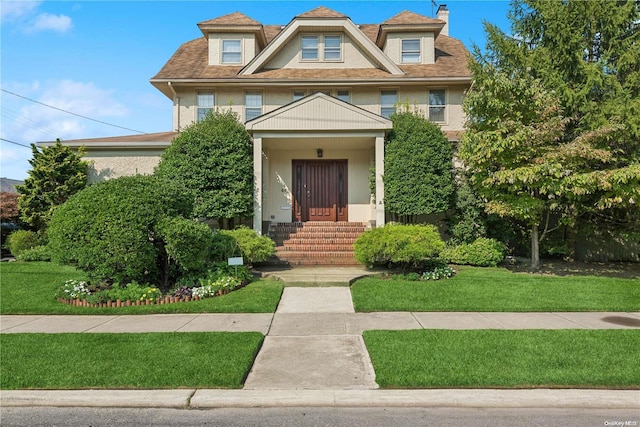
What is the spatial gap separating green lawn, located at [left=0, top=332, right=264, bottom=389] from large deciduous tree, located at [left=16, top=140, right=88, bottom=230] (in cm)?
919

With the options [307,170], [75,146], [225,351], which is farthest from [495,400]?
[75,146]

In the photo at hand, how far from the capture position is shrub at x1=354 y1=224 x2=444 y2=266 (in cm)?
932

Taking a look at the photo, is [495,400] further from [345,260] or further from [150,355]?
[345,260]

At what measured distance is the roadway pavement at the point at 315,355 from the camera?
3.71 m

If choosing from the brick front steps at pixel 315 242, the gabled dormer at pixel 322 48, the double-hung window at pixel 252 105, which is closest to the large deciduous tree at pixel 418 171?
the brick front steps at pixel 315 242

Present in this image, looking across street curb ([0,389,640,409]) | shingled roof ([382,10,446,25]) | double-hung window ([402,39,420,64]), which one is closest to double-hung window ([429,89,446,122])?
double-hung window ([402,39,420,64])

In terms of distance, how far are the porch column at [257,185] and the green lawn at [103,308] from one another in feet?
9.32

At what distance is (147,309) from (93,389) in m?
3.25

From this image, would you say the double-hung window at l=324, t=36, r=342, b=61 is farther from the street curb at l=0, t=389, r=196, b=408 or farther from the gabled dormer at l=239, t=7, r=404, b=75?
the street curb at l=0, t=389, r=196, b=408

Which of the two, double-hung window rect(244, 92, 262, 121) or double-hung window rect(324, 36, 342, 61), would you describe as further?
double-hung window rect(324, 36, 342, 61)

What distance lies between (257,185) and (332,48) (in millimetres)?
7309

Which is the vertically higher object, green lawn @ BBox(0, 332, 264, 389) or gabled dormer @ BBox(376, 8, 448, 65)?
gabled dormer @ BBox(376, 8, 448, 65)

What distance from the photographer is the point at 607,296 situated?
26.0 feet

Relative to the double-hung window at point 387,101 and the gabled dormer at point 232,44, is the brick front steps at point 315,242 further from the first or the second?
the gabled dormer at point 232,44
